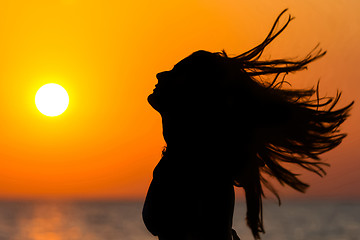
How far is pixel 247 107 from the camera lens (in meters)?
4.09

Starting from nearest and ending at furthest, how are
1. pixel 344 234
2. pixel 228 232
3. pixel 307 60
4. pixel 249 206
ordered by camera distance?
1. pixel 228 232
2. pixel 249 206
3. pixel 307 60
4. pixel 344 234

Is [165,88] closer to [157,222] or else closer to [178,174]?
[178,174]

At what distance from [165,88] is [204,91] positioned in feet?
0.80

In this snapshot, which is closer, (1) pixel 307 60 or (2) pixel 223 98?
(2) pixel 223 98

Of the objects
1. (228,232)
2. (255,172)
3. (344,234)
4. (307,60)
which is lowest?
(228,232)

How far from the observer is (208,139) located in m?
4.05

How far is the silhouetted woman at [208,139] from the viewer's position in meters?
3.99

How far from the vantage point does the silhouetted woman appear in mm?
3986

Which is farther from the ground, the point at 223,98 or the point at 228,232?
the point at 223,98

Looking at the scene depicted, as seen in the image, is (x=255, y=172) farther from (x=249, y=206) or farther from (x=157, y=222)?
(x=157, y=222)

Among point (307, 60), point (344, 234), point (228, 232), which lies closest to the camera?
point (228, 232)

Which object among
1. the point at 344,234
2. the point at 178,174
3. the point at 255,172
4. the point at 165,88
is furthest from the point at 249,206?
the point at 344,234

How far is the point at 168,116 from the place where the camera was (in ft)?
13.6

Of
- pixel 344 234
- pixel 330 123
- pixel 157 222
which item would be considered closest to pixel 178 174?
pixel 157 222
